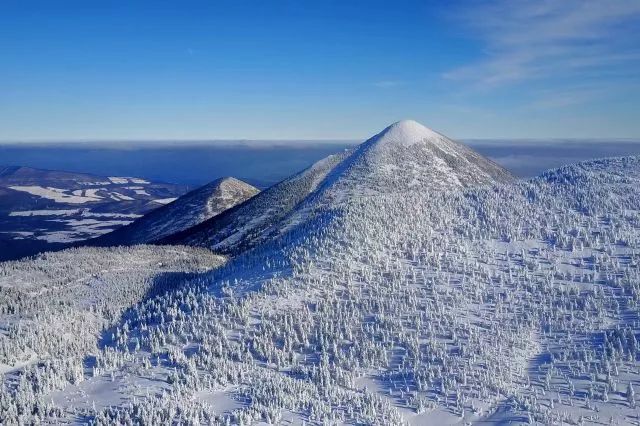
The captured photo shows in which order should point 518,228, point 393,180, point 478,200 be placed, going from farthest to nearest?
point 393,180 < point 478,200 < point 518,228

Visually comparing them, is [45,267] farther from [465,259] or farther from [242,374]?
[465,259]

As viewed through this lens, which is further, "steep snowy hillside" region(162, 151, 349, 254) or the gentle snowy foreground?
"steep snowy hillside" region(162, 151, 349, 254)

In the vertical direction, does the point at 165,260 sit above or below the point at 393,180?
below

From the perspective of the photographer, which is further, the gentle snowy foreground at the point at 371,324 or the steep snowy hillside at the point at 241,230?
the steep snowy hillside at the point at 241,230

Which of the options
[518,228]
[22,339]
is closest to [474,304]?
[518,228]

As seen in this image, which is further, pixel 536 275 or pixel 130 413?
pixel 536 275

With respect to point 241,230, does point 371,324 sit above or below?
above

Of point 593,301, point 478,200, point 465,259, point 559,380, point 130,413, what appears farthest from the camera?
point 478,200

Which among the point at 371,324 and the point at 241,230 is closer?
the point at 371,324
